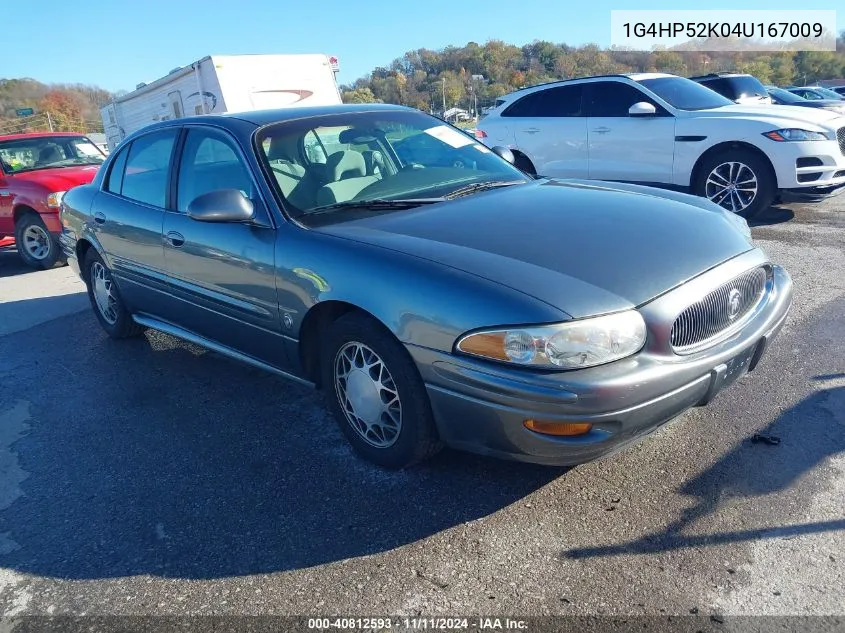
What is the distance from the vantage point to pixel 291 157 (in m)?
3.57

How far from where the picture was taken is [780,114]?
7371 mm

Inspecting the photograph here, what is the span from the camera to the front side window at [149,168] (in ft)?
13.7

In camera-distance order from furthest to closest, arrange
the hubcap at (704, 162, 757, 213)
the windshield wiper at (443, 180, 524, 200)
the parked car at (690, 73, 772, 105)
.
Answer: the parked car at (690, 73, 772, 105) < the hubcap at (704, 162, 757, 213) < the windshield wiper at (443, 180, 524, 200)

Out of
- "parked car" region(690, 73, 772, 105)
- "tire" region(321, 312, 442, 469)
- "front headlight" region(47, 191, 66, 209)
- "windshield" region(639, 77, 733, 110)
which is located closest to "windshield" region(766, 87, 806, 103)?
"parked car" region(690, 73, 772, 105)

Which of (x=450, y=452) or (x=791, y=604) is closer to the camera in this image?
(x=791, y=604)

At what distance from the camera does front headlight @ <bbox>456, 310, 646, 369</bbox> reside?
2.35 meters

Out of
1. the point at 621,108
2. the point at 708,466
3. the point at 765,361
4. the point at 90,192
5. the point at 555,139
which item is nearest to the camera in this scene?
the point at 708,466

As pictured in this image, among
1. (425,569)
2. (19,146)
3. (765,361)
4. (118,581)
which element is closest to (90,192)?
(118,581)

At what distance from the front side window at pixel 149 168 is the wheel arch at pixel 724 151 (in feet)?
19.0

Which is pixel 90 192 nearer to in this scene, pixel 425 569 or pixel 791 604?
pixel 425 569

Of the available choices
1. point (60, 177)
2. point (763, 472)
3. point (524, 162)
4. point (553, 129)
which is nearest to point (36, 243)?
point (60, 177)

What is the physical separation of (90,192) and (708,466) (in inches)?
179

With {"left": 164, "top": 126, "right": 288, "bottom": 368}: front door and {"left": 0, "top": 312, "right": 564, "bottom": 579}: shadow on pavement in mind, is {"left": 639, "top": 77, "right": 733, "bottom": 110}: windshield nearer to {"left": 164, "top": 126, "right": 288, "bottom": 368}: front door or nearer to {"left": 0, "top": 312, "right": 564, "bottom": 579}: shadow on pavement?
{"left": 164, "top": 126, "right": 288, "bottom": 368}: front door

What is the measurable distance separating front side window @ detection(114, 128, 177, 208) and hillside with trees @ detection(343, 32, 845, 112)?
33.9 metres
